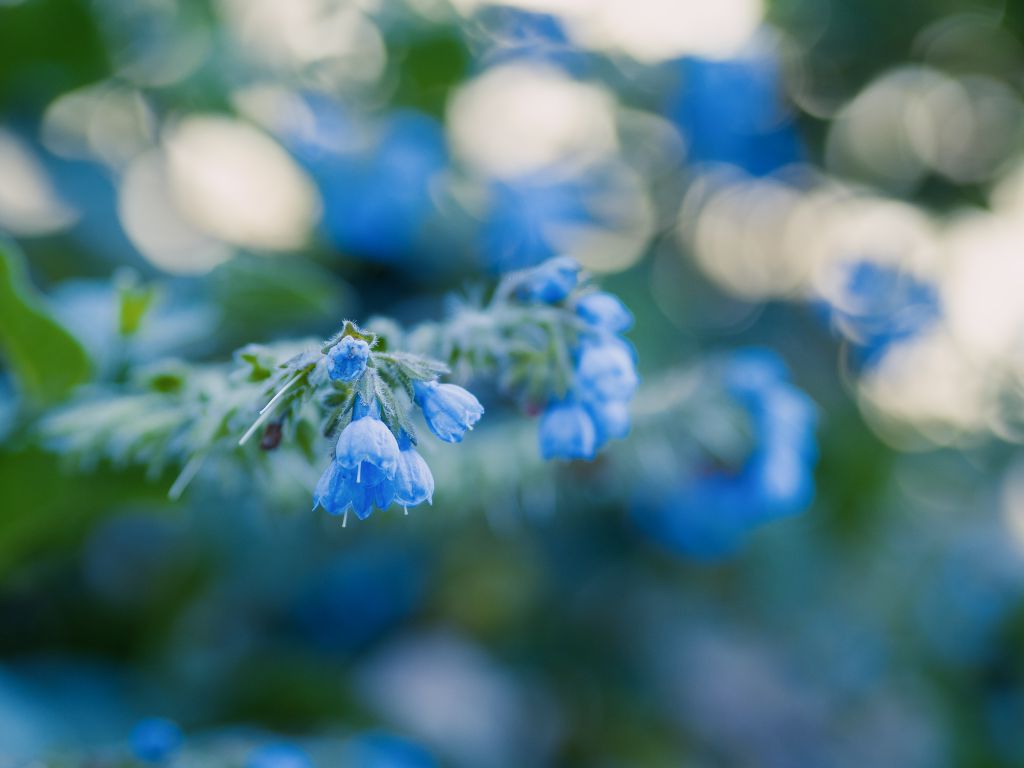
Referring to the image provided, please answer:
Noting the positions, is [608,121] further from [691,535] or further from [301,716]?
[301,716]

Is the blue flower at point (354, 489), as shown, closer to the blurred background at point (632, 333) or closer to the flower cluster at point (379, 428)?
the flower cluster at point (379, 428)

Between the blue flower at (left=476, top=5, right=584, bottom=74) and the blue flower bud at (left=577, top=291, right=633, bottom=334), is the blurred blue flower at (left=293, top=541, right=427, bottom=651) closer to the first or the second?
the blue flower at (left=476, top=5, right=584, bottom=74)

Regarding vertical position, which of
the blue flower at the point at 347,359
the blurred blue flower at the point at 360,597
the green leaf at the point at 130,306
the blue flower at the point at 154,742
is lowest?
the blue flower at the point at 154,742

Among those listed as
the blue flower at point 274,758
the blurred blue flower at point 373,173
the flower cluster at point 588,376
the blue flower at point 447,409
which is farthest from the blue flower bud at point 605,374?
the blurred blue flower at point 373,173

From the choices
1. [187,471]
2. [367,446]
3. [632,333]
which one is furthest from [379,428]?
[632,333]

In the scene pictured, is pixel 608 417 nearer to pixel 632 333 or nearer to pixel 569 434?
pixel 569 434

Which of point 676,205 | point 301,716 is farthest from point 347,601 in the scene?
point 676,205

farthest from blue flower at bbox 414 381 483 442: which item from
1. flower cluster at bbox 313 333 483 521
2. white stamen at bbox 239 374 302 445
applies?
white stamen at bbox 239 374 302 445
